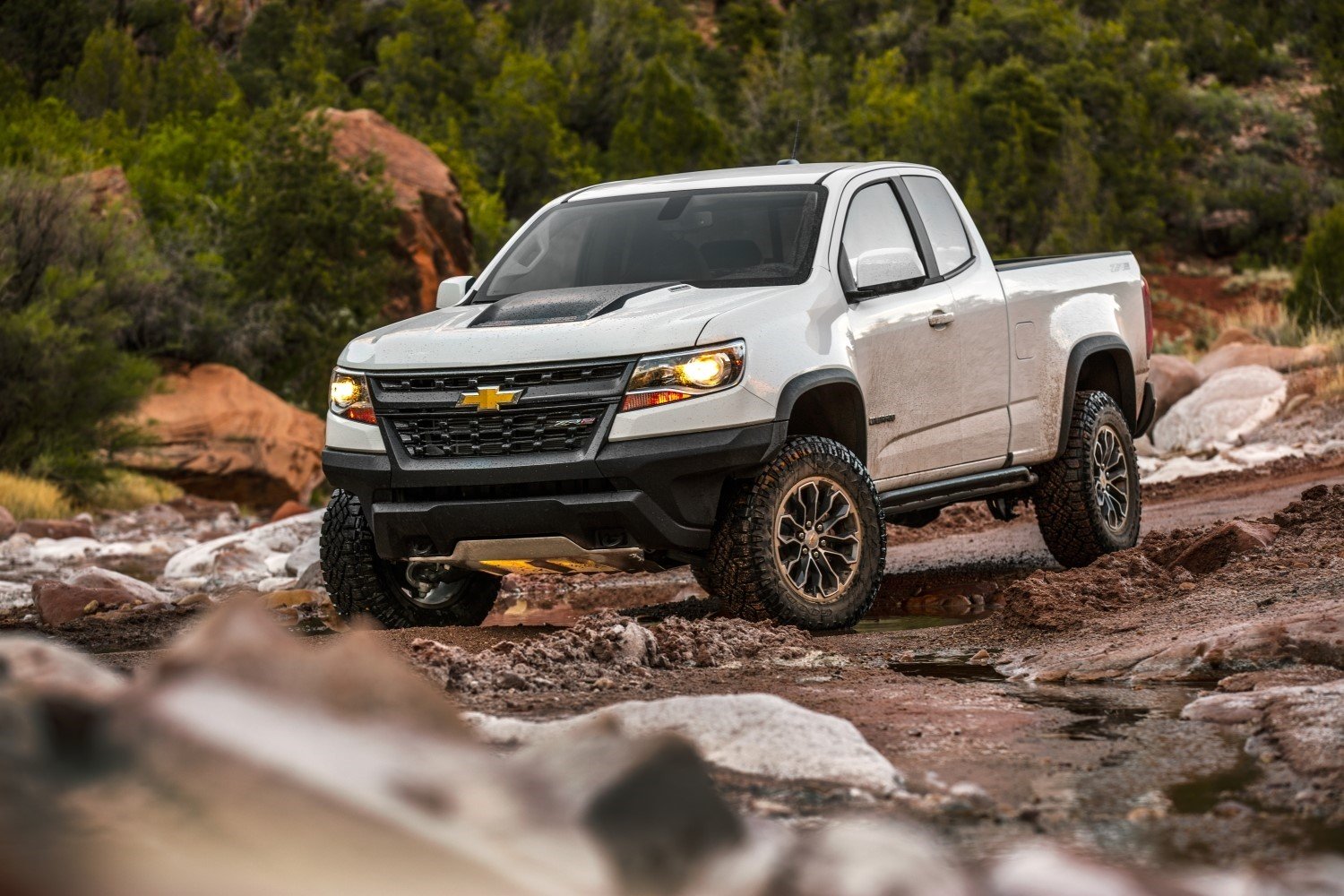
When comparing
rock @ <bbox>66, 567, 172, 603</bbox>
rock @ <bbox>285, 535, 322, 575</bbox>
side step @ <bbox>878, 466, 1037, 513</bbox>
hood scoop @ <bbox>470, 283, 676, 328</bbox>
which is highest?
hood scoop @ <bbox>470, 283, 676, 328</bbox>

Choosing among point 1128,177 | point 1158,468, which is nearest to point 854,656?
point 1158,468

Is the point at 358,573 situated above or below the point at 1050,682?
above

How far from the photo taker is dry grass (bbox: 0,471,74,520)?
55.4 ft

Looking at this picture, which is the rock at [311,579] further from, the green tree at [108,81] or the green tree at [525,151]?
the green tree at [108,81]

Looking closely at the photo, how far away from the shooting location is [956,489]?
27.9 ft

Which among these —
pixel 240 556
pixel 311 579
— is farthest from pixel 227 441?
pixel 311 579

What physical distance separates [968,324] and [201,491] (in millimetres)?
13906

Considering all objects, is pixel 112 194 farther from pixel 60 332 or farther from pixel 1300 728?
pixel 1300 728

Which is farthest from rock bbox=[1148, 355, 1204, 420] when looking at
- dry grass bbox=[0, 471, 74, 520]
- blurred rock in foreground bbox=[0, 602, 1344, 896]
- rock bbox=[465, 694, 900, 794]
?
blurred rock in foreground bbox=[0, 602, 1344, 896]

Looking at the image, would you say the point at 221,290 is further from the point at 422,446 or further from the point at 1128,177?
the point at 1128,177

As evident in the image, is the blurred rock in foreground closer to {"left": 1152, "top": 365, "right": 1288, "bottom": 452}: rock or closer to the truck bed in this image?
the truck bed

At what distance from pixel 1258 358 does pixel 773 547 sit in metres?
14.4

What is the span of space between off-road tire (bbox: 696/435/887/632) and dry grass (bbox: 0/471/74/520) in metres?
11.3

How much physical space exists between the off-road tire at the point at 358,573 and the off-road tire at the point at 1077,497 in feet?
10.8
